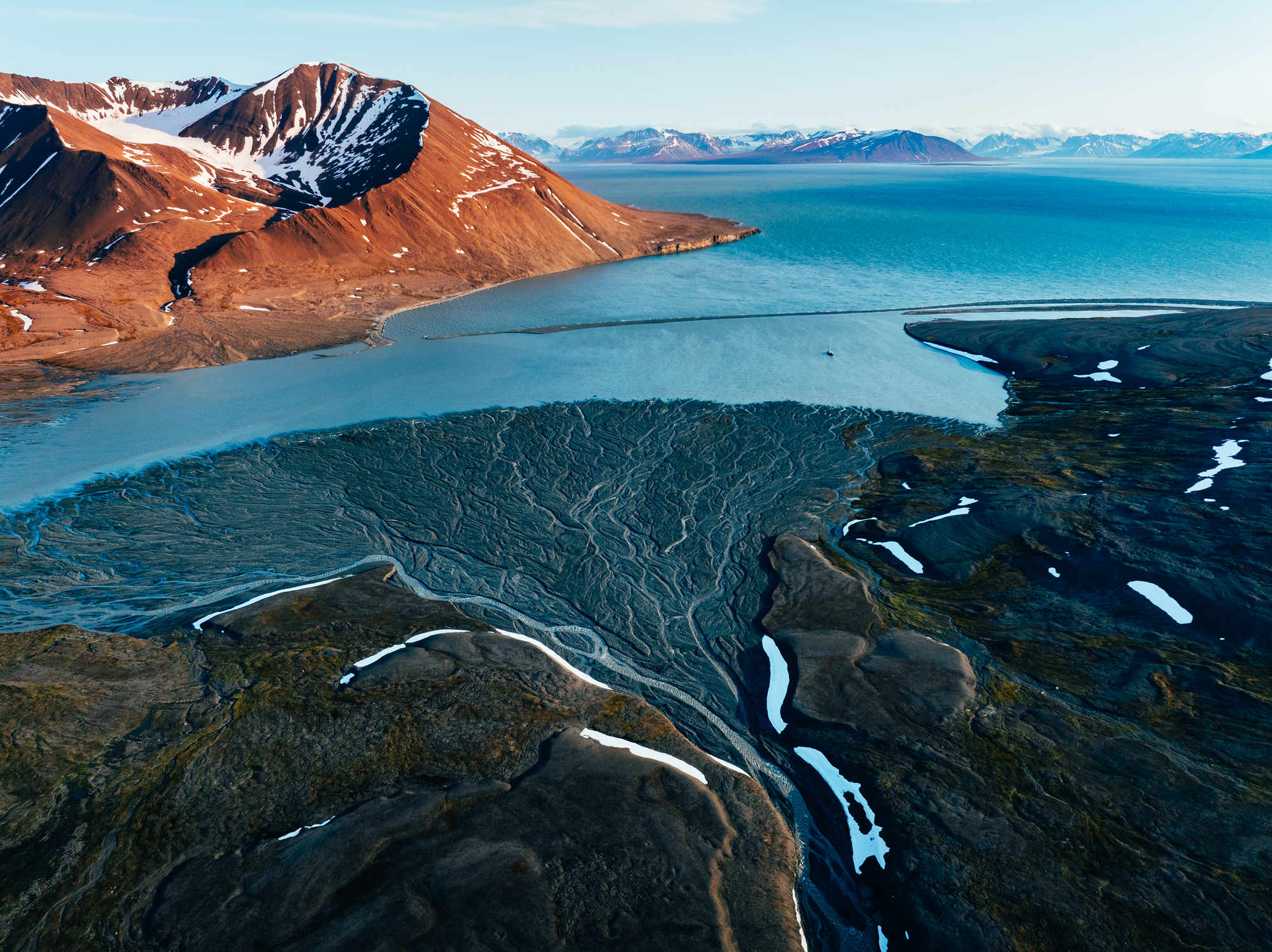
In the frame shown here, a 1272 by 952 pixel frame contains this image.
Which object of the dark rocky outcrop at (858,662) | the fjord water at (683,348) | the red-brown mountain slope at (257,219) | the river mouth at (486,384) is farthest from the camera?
the red-brown mountain slope at (257,219)

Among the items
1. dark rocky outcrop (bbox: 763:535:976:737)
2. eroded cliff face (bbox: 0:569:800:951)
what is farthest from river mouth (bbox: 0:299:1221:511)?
dark rocky outcrop (bbox: 763:535:976:737)

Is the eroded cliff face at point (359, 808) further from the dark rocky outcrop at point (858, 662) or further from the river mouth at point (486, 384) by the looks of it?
the river mouth at point (486, 384)

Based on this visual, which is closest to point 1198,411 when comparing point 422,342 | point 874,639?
point 874,639

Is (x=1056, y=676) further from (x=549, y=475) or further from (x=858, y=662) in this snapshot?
(x=549, y=475)

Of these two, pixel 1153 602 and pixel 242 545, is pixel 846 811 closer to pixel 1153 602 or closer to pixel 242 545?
pixel 1153 602

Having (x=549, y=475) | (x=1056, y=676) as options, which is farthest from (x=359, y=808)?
(x=549, y=475)

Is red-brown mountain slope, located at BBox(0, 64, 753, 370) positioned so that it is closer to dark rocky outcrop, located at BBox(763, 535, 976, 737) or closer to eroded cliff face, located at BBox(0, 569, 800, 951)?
eroded cliff face, located at BBox(0, 569, 800, 951)

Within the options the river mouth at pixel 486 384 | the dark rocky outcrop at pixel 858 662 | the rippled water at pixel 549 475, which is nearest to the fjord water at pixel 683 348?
the river mouth at pixel 486 384
